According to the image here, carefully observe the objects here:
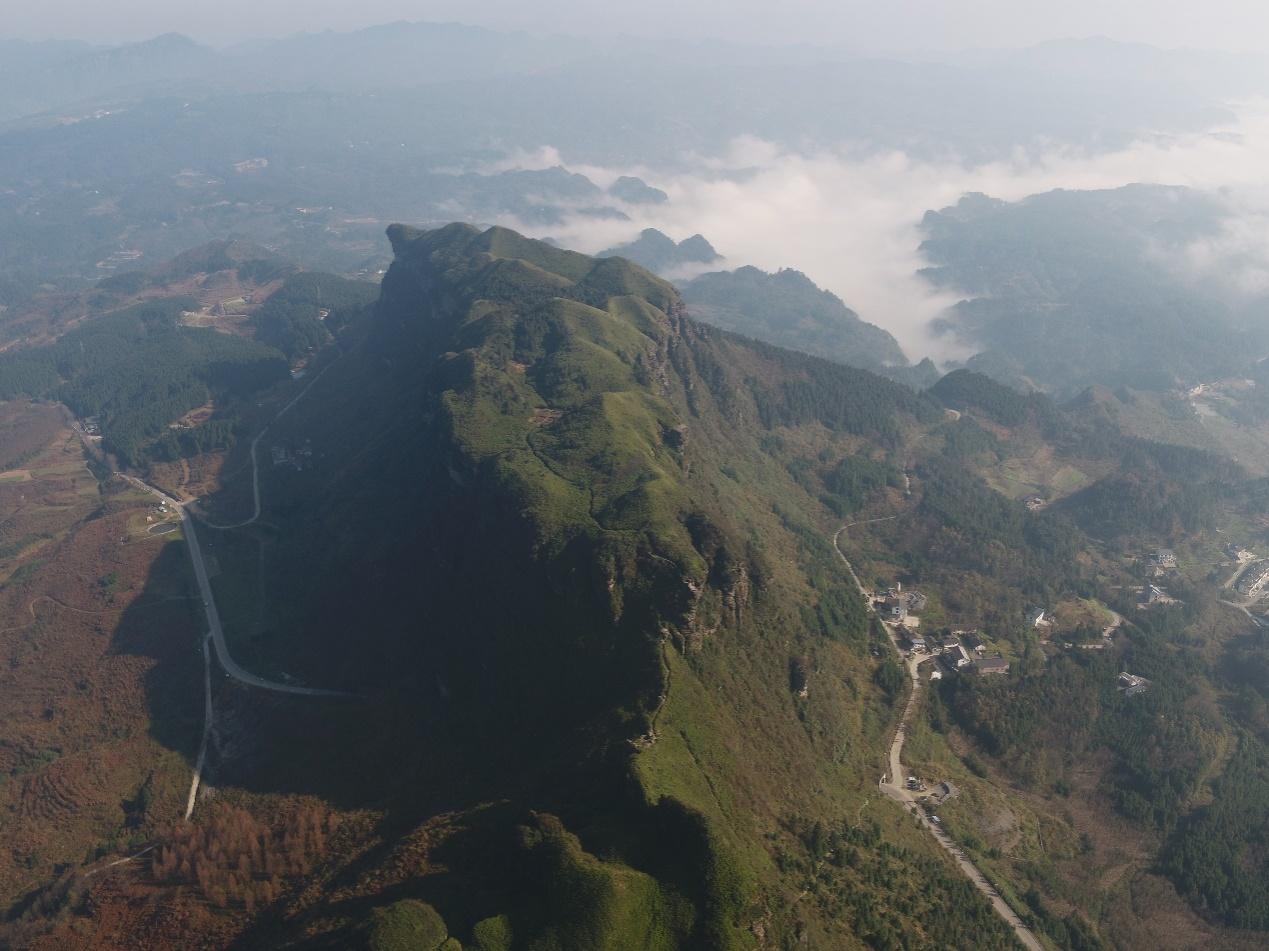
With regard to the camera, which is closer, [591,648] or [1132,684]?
[591,648]

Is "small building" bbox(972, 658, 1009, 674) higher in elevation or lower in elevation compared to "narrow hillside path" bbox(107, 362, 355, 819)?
lower

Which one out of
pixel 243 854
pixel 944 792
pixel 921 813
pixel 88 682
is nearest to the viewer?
pixel 243 854

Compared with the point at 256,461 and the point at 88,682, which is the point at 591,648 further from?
the point at 256,461

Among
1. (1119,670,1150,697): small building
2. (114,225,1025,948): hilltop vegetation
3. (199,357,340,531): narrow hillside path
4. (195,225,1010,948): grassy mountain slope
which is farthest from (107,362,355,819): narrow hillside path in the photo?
(1119,670,1150,697): small building

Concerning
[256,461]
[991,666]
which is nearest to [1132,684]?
[991,666]

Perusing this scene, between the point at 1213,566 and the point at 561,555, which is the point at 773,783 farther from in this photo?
the point at 1213,566

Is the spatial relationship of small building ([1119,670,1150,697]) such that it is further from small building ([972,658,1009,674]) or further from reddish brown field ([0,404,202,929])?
reddish brown field ([0,404,202,929])

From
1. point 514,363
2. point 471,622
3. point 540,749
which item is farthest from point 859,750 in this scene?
point 514,363
